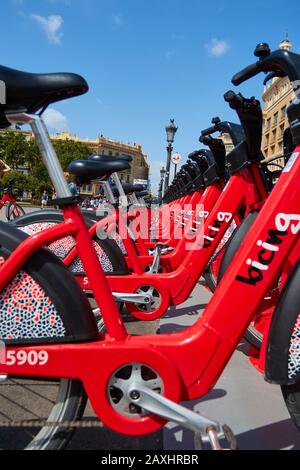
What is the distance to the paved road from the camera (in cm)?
179

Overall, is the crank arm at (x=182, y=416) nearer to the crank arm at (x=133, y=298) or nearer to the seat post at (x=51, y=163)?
the seat post at (x=51, y=163)

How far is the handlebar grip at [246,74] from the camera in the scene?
176 cm

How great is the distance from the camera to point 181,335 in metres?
1.59

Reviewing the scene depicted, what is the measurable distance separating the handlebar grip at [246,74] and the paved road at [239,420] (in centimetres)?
158

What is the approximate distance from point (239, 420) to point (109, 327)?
89cm

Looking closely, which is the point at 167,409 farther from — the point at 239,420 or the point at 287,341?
the point at 239,420

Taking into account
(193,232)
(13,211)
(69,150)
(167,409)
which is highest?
(69,150)

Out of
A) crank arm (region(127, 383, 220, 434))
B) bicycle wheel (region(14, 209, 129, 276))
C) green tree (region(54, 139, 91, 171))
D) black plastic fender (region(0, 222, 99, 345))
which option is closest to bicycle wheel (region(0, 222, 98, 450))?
black plastic fender (region(0, 222, 99, 345))

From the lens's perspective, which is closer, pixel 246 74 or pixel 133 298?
pixel 246 74

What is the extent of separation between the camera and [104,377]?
1462 mm
